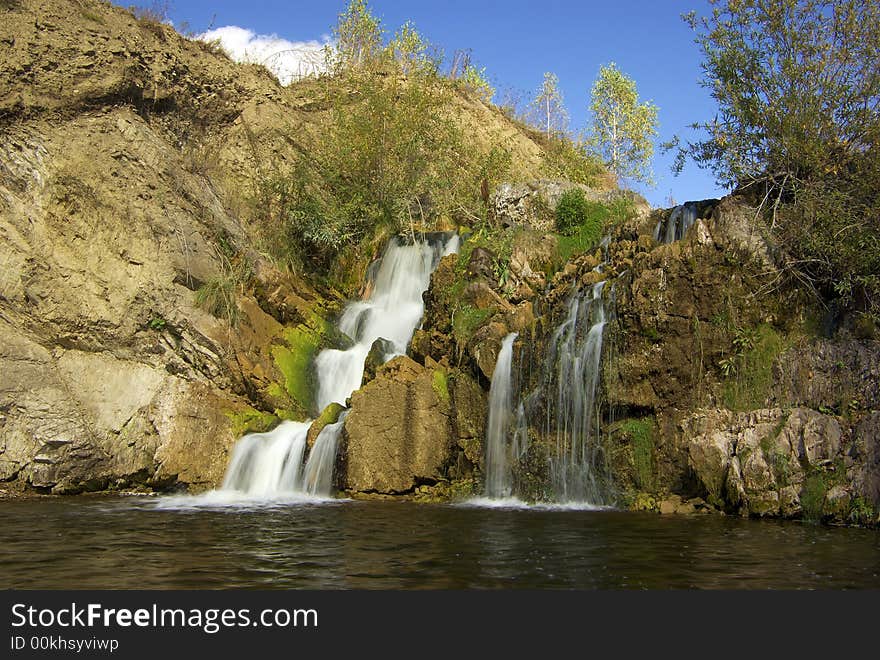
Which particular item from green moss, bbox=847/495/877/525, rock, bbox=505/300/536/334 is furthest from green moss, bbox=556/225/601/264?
green moss, bbox=847/495/877/525

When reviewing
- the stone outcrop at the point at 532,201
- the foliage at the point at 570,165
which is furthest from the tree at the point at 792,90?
the foliage at the point at 570,165

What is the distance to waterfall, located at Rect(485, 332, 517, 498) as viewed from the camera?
16.2m

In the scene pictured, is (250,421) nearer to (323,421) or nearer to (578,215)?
(323,421)

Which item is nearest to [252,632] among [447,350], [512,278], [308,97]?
[447,350]

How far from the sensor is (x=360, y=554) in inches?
389

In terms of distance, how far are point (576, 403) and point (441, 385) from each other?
3.12 metres

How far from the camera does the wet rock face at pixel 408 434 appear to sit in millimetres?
16609

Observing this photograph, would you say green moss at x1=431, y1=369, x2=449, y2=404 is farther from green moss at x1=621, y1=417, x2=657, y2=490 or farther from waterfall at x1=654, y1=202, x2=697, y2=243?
waterfall at x1=654, y1=202, x2=697, y2=243

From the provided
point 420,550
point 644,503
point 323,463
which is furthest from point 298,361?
point 420,550

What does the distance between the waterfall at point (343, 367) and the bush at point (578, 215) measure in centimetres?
339

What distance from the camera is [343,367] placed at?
2112 centimetres

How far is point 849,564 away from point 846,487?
394cm

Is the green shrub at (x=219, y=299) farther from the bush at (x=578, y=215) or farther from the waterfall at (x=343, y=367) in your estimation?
the bush at (x=578, y=215)

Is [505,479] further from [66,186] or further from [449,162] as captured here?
[449,162]
